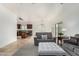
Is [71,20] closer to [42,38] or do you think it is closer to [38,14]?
[38,14]

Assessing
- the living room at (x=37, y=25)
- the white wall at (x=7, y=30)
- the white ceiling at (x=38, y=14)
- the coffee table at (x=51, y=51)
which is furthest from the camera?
the white wall at (x=7, y=30)

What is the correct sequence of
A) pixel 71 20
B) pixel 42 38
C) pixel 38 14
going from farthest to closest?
pixel 42 38 < pixel 38 14 < pixel 71 20

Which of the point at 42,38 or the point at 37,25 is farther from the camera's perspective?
the point at 42,38

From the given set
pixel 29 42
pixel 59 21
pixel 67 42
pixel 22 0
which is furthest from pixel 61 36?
pixel 22 0

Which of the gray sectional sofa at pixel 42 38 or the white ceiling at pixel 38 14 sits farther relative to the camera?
the gray sectional sofa at pixel 42 38

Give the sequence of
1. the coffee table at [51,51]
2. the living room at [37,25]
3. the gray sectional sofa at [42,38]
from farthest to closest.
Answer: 1. the gray sectional sofa at [42,38]
2. the living room at [37,25]
3. the coffee table at [51,51]

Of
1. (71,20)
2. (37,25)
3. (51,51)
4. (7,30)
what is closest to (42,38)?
(37,25)

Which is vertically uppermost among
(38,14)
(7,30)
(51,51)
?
(38,14)

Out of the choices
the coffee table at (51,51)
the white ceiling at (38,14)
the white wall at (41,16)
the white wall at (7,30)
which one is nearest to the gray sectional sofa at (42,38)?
the white wall at (41,16)

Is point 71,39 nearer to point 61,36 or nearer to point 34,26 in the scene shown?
point 61,36

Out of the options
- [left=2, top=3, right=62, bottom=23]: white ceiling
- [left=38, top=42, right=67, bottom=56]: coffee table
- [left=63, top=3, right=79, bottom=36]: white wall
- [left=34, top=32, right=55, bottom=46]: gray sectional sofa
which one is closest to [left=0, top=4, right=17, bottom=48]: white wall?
[left=2, top=3, right=62, bottom=23]: white ceiling

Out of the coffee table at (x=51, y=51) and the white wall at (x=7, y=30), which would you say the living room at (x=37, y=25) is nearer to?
the white wall at (x=7, y=30)

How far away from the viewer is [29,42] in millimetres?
5898

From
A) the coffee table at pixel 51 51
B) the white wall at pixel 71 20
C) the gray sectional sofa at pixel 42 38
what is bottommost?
the coffee table at pixel 51 51
